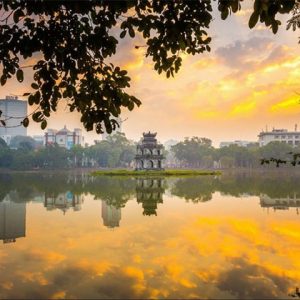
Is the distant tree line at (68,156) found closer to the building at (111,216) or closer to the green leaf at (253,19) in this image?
the building at (111,216)

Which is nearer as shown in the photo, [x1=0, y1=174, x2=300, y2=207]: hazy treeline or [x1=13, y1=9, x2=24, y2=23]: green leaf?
[x1=13, y1=9, x2=24, y2=23]: green leaf

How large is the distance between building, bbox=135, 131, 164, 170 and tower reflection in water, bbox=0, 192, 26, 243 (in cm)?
4522

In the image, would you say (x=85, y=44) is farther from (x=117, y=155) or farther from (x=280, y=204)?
(x=117, y=155)

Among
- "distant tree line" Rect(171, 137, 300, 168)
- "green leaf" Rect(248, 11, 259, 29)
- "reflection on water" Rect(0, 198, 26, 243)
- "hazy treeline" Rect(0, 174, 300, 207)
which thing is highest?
"distant tree line" Rect(171, 137, 300, 168)

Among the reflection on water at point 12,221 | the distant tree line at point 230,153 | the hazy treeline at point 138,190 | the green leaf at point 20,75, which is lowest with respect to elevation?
the reflection on water at point 12,221

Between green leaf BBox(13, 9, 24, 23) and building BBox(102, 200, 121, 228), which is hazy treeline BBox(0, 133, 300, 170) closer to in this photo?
building BBox(102, 200, 121, 228)

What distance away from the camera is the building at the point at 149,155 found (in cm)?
6406

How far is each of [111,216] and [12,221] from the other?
3747mm

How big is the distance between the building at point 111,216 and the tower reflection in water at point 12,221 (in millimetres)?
2877

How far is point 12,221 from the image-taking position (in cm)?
1360

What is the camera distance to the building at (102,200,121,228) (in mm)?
12805

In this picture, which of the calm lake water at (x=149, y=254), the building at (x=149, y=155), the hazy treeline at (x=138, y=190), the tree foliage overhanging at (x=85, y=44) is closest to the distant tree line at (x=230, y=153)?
the building at (x=149, y=155)

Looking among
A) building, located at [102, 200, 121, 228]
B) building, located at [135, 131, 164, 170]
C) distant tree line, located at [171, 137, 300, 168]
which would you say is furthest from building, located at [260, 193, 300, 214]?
distant tree line, located at [171, 137, 300, 168]

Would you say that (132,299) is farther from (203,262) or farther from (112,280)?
(203,262)
